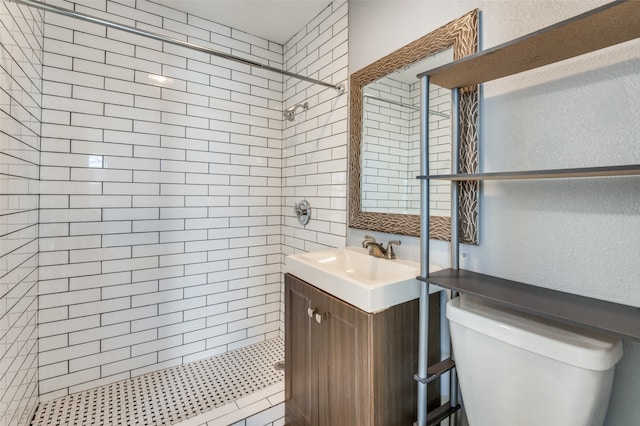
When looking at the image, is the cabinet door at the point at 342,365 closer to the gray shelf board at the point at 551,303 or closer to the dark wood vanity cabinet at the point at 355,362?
the dark wood vanity cabinet at the point at 355,362

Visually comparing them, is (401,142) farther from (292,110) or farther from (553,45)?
(292,110)

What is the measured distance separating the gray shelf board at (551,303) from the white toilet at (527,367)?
0.23 ft

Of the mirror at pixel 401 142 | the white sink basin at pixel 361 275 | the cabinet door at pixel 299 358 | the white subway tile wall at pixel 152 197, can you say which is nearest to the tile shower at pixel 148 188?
the white subway tile wall at pixel 152 197

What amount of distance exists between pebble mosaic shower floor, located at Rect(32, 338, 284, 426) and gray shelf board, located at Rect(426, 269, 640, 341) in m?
1.43

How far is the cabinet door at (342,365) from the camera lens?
1.01m

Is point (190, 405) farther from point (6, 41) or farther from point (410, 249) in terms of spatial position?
point (6, 41)

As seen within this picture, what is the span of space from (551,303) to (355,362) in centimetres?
64

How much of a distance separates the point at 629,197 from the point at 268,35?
2.38 meters

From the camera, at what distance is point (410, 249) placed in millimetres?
1384

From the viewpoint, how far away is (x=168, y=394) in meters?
1.71

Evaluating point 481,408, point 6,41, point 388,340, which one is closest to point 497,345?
point 481,408

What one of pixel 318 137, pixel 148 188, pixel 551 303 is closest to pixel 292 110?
pixel 318 137

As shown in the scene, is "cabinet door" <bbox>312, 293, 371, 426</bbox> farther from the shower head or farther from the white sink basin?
the shower head

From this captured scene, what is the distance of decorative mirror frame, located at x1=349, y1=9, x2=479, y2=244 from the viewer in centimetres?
111
